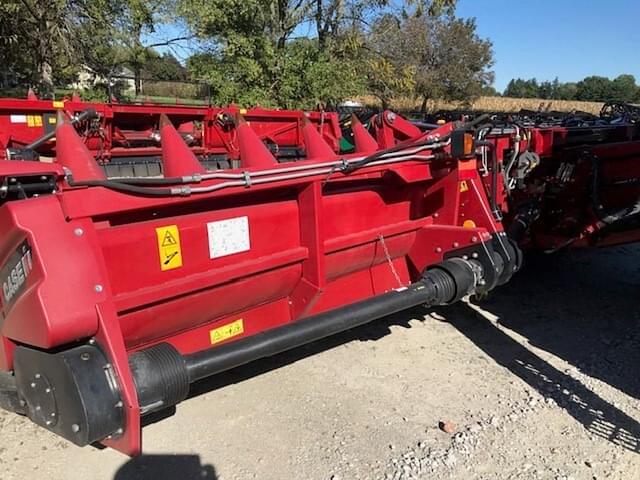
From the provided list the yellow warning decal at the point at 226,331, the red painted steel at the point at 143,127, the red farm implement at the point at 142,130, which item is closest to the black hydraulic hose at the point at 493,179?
the yellow warning decal at the point at 226,331

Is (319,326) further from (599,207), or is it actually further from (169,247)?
(599,207)

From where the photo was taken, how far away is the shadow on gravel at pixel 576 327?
10.3 feet

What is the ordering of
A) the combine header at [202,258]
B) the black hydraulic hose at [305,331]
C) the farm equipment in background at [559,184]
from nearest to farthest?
the combine header at [202,258], the black hydraulic hose at [305,331], the farm equipment in background at [559,184]

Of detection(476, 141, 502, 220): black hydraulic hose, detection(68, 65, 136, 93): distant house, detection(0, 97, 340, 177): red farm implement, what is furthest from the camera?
detection(68, 65, 136, 93): distant house

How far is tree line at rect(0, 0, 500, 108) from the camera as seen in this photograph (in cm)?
1222

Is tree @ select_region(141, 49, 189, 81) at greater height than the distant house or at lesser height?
greater

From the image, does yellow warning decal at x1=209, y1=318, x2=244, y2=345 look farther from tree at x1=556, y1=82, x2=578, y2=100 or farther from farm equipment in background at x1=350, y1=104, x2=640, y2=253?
tree at x1=556, y1=82, x2=578, y2=100

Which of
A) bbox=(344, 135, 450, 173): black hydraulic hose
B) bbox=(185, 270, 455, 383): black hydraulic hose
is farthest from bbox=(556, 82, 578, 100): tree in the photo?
bbox=(185, 270, 455, 383): black hydraulic hose

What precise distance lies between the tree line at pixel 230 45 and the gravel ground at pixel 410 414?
9.31 meters

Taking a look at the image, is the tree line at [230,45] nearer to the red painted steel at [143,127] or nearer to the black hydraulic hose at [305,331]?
the red painted steel at [143,127]

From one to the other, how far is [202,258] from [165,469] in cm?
97

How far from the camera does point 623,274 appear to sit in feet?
17.7

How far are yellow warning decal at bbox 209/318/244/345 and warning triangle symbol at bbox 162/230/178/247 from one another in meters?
0.63

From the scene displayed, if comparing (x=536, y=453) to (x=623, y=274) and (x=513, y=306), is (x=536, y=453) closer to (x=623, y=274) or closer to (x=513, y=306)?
(x=513, y=306)
